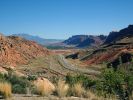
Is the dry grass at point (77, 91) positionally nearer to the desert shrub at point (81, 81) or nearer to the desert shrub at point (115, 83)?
the desert shrub at point (115, 83)

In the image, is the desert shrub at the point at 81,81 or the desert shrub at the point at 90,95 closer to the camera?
the desert shrub at the point at 90,95

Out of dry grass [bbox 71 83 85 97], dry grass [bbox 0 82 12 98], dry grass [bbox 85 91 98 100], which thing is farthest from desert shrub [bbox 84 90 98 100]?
dry grass [bbox 0 82 12 98]

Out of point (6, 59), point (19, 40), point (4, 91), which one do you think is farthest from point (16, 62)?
point (4, 91)

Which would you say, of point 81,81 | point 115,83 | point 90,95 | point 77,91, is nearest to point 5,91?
point 77,91

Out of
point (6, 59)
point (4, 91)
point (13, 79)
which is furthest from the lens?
point (6, 59)

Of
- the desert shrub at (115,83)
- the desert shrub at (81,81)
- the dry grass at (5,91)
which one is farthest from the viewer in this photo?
the desert shrub at (81,81)

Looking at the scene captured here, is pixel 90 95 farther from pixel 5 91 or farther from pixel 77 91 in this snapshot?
pixel 5 91

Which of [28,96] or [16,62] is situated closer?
[28,96]

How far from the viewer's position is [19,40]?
464 feet

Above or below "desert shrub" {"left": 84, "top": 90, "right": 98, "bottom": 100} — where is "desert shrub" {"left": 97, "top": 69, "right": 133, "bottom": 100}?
above

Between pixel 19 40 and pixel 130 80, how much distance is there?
12665 cm

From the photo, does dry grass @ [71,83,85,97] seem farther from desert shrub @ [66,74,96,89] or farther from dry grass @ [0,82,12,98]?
dry grass @ [0,82,12,98]

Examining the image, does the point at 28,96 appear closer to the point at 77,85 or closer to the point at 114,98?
the point at 77,85

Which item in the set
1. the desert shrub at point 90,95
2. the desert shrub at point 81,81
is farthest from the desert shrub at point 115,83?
the desert shrub at point 81,81
